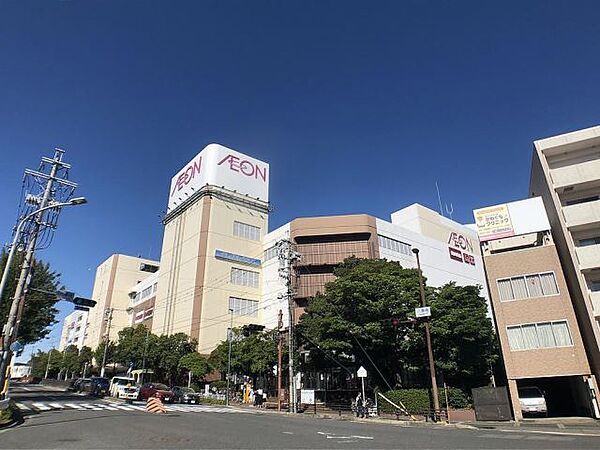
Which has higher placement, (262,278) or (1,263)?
(262,278)

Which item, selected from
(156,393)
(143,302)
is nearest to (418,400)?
(156,393)

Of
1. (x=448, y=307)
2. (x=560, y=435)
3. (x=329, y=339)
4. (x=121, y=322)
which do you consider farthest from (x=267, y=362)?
(x=121, y=322)

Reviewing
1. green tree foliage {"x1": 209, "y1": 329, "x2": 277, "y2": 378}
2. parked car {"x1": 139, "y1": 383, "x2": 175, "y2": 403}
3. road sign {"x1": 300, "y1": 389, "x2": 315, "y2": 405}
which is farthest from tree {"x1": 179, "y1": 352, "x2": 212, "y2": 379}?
road sign {"x1": 300, "y1": 389, "x2": 315, "y2": 405}

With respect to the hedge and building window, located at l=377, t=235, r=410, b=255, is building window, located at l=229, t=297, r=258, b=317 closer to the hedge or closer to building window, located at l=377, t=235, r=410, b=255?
building window, located at l=377, t=235, r=410, b=255

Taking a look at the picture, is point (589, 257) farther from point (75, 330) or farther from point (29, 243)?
point (75, 330)

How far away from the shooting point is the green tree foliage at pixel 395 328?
28.3 metres

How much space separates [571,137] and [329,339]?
69.7ft

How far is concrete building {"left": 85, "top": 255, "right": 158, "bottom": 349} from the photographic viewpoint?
92.4 meters

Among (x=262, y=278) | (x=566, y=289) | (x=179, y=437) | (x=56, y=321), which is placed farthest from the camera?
(x=262, y=278)

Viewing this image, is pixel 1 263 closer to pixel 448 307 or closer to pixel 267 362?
pixel 267 362

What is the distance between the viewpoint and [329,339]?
30.0 metres

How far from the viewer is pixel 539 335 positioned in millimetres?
24984

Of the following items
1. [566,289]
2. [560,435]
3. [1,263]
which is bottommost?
[560,435]

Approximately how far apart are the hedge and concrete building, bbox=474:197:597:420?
3675 mm
